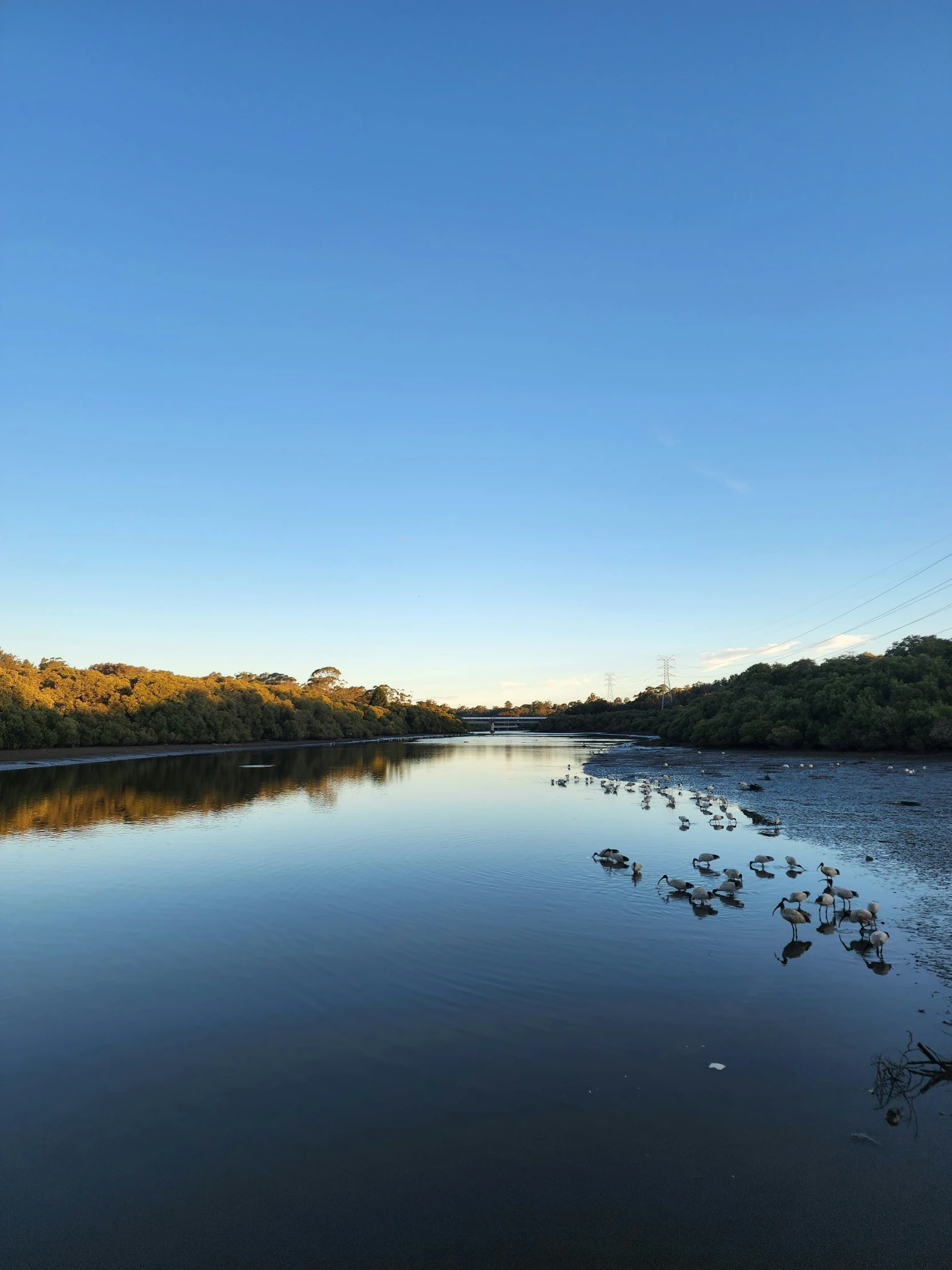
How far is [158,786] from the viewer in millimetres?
37875

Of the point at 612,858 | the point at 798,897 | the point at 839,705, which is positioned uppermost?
the point at 839,705

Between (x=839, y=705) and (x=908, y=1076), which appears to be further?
(x=839, y=705)

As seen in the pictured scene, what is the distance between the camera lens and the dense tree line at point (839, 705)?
47.8m

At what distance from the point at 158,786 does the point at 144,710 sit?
42.0 meters

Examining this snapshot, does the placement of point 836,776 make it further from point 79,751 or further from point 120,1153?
point 79,751

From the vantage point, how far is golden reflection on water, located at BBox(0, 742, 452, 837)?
86.0ft

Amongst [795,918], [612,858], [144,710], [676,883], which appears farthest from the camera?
[144,710]

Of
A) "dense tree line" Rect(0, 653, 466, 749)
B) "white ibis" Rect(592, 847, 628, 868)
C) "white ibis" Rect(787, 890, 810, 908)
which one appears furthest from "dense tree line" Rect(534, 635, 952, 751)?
"dense tree line" Rect(0, 653, 466, 749)

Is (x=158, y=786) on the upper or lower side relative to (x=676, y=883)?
lower

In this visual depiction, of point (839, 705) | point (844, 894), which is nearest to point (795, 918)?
point (844, 894)

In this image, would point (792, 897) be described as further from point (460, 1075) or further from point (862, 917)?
point (460, 1075)

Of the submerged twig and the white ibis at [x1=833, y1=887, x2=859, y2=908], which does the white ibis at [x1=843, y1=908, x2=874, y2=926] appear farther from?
the submerged twig

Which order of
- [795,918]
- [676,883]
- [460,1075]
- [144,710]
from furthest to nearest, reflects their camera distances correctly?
[144,710] → [676,883] → [795,918] → [460,1075]

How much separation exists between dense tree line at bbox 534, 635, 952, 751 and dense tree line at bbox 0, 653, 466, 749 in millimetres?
55586
